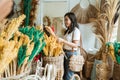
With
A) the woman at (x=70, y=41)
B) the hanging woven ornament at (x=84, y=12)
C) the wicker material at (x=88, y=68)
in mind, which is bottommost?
the wicker material at (x=88, y=68)

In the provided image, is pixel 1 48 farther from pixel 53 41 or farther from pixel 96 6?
pixel 96 6

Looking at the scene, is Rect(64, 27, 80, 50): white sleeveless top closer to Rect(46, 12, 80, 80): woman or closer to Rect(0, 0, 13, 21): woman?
Rect(46, 12, 80, 80): woman

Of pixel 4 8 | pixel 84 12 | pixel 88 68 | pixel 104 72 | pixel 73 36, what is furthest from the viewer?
pixel 84 12

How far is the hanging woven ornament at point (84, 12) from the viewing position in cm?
332

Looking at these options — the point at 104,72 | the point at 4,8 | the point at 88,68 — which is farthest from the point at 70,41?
the point at 4,8

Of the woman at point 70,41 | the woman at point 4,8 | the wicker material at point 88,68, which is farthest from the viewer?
the wicker material at point 88,68

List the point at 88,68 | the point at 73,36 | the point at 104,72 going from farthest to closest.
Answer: the point at 88,68 → the point at 73,36 → the point at 104,72

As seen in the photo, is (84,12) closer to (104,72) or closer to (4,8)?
(104,72)

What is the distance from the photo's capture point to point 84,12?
335 centimetres

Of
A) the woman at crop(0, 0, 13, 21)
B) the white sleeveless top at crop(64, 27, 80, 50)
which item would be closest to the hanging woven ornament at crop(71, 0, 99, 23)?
the white sleeveless top at crop(64, 27, 80, 50)

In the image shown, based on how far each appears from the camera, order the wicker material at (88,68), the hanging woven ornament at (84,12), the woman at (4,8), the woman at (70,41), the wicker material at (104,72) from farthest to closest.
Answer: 1. the hanging woven ornament at (84,12)
2. the wicker material at (88,68)
3. the woman at (70,41)
4. the wicker material at (104,72)
5. the woman at (4,8)

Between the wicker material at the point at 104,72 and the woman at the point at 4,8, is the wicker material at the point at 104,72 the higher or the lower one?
the lower one

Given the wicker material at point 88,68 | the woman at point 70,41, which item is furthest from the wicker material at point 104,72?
the wicker material at point 88,68

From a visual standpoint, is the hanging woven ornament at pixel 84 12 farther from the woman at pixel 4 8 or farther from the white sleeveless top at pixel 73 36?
the woman at pixel 4 8
